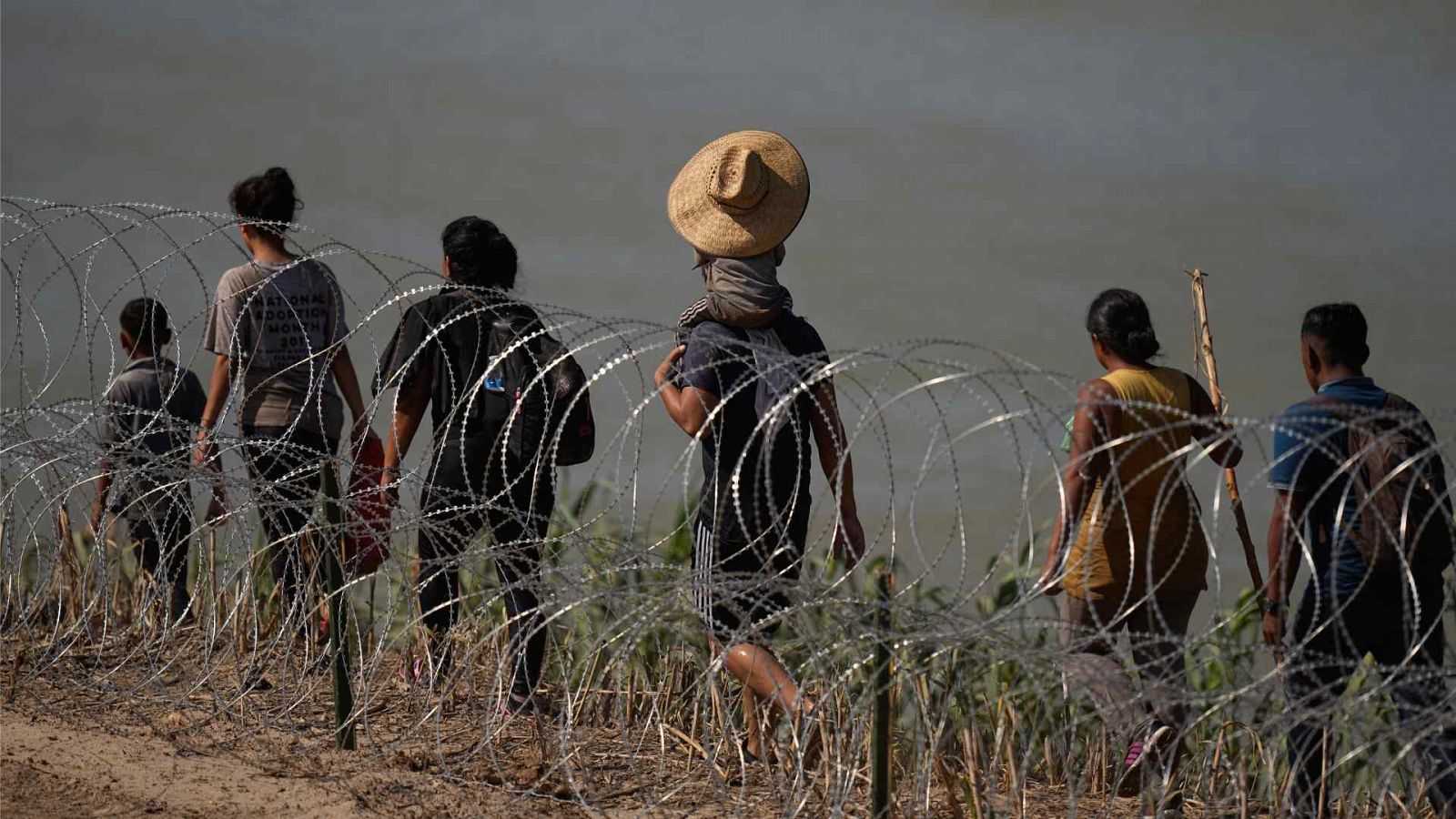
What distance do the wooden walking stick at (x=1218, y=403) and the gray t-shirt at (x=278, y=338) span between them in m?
3.07

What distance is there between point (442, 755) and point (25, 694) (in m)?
1.97

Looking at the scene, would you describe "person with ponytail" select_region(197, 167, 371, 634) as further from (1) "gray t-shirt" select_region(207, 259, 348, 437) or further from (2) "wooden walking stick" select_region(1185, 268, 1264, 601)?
(2) "wooden walking stick" select_region(1185, 268, 1264, 601)

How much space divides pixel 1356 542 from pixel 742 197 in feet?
6.85

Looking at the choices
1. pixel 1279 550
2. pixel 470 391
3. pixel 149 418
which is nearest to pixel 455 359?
pixel 470 391

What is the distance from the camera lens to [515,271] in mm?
5641

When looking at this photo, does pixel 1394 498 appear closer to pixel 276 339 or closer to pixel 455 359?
pixel 455 359

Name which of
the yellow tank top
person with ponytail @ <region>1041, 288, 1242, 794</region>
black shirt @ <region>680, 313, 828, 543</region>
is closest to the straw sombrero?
black shirt @ <region>680, 313, 828, 543</region>

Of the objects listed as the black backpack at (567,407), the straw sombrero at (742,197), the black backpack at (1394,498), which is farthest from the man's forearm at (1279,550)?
the black backpack at (567,407)

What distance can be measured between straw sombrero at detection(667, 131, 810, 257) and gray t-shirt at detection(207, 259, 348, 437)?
4.89 ft

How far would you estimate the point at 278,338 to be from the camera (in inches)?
237

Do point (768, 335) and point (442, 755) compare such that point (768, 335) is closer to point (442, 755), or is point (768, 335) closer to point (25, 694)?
point (442, 755)

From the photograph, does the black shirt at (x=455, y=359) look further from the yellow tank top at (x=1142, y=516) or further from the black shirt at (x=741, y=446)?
the yellow tank top at (x=1142, y=516)

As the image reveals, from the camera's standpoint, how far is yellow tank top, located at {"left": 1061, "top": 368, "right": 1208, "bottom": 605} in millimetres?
4656

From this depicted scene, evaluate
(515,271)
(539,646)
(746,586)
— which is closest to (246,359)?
(515,271)
